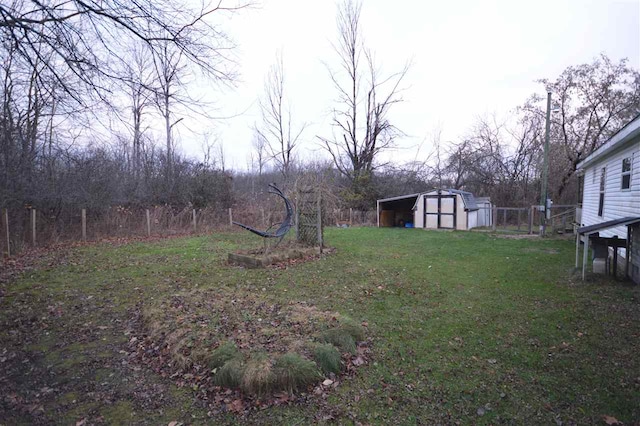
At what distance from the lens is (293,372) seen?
9.61ft

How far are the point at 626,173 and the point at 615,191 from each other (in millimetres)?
1073

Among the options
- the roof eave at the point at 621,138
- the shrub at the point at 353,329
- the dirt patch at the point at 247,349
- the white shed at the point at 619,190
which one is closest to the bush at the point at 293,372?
the dirt patch at the point at 247,349

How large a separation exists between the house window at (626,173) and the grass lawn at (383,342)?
227 cm

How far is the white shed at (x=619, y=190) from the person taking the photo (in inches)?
256

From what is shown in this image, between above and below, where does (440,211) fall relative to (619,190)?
below

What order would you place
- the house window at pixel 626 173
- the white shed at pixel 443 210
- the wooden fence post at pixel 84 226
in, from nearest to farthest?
the house window at pixel 626 173, the wooden fence post at pixel 84 226, the white shed at pixel 443 210

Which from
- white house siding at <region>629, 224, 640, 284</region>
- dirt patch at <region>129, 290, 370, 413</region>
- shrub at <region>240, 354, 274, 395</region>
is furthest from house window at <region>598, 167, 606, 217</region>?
shrub at <region>240, 354, 274, 395</region>

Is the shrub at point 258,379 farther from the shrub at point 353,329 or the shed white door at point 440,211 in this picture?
the shed white door at point 440,211

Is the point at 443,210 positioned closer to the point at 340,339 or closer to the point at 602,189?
the point at 602,189

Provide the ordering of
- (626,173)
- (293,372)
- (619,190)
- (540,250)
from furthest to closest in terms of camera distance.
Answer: (540,250), (619,190), (626,173), (293,372)

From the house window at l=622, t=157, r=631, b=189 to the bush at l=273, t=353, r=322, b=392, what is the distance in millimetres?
8427

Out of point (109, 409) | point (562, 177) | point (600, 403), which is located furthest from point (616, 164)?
point (562, 177)

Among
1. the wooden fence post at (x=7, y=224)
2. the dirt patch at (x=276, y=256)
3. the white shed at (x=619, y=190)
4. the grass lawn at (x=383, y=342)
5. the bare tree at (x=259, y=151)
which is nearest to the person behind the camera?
the grass lawn at (x=383, y=342)

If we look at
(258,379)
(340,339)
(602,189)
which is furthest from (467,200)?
(258,379)
